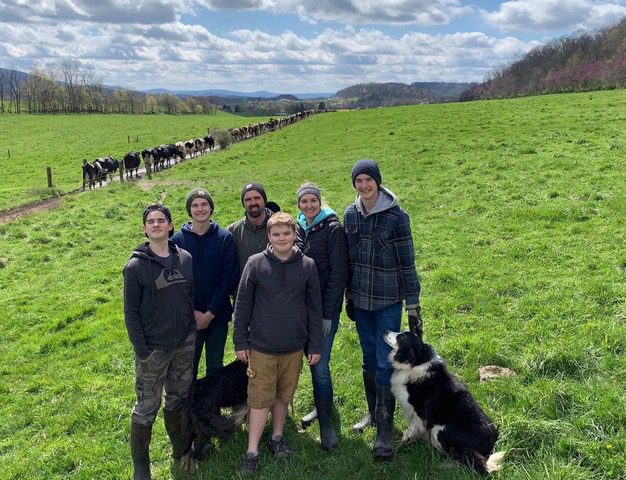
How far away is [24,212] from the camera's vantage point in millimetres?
18328

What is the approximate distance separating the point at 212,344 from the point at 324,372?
1277mm

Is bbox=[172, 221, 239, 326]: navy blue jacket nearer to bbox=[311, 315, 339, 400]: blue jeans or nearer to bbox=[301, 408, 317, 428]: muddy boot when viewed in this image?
bbox=[311, 315, 339, 400]: blue jeans

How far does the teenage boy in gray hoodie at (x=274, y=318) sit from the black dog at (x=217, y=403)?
384 millimetres

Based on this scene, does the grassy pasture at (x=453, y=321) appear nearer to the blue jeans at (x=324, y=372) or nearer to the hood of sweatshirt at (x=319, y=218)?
the blue jeans at (x=324, y=372)

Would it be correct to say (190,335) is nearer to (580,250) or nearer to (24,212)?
(580,250)

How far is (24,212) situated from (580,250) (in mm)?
18315

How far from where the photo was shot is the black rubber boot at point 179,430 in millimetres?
4402

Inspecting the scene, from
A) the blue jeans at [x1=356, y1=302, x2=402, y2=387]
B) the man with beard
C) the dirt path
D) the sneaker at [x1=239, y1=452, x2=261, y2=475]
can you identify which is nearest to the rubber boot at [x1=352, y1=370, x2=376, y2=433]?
the blue jeans at [x1=356, y1=302, x2=402, y2=387]

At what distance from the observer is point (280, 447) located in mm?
4414

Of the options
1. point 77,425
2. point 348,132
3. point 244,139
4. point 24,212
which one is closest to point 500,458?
point 77,425

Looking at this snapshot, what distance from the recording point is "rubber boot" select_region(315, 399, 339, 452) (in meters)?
4.51

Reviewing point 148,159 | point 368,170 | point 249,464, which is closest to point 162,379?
point 249,464

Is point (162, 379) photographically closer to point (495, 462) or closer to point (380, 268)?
point (380, 268)

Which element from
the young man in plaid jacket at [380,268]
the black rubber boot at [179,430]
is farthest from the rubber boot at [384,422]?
the black rubber boot at [179,430]
